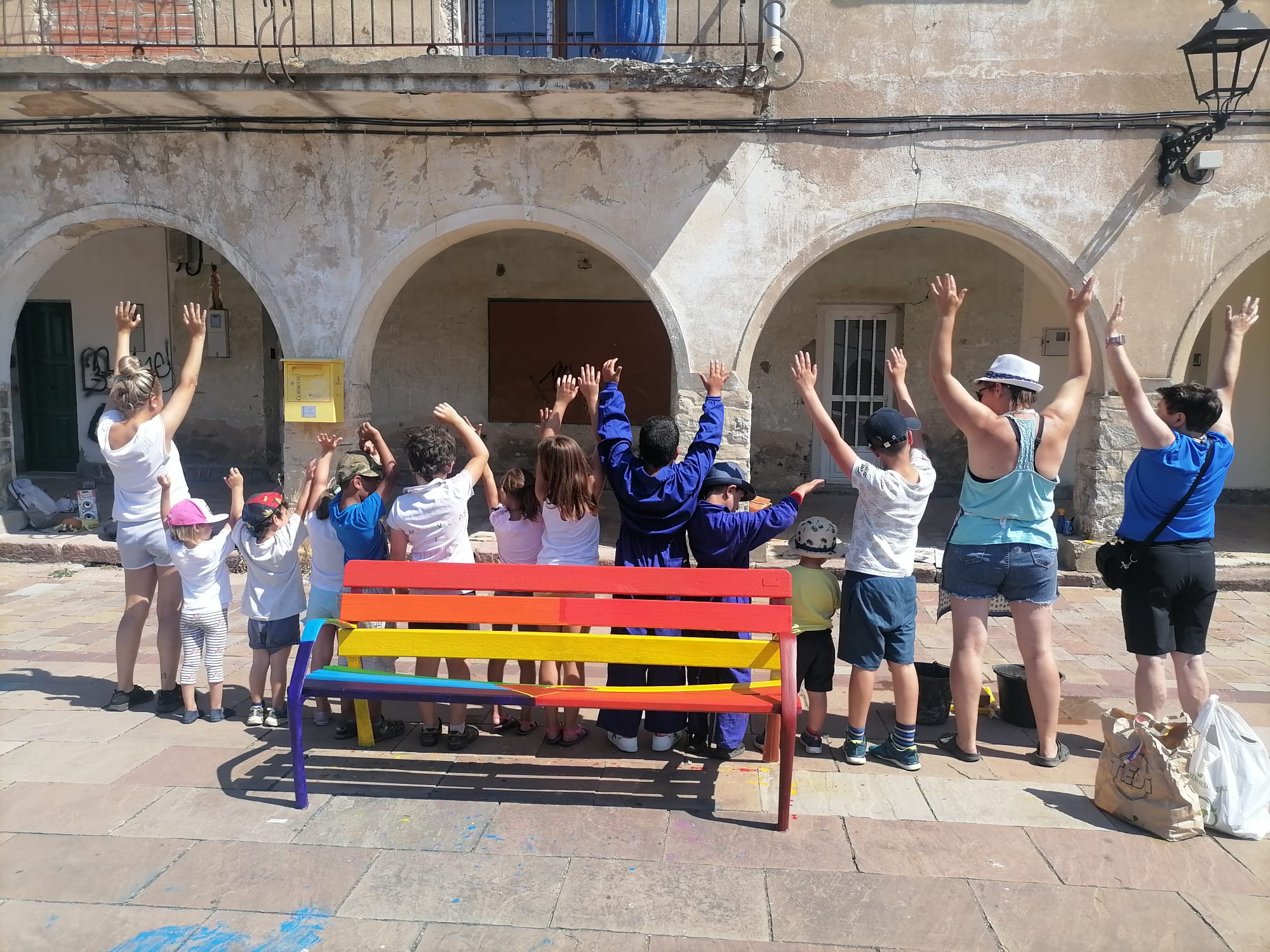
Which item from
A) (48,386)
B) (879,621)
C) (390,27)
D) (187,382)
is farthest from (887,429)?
(48,386)

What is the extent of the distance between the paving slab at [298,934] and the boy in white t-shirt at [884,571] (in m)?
2.16

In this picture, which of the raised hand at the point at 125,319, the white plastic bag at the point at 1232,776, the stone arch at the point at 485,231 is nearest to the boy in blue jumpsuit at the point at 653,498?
the white plastic bag at the point at 1232,776

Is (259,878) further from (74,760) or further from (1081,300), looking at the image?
(1081,300)

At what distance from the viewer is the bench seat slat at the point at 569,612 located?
374 centimetres

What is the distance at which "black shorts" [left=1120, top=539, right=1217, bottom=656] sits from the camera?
400 centimetres

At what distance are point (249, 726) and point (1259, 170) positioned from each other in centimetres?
841

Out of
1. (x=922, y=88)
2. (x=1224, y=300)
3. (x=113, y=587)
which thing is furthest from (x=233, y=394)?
(x=1224, y=300)

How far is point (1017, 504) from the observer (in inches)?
156

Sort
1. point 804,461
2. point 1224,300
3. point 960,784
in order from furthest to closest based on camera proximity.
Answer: point 804,461 < point 1224,300 < point 960,784

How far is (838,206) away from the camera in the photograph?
7438 mm

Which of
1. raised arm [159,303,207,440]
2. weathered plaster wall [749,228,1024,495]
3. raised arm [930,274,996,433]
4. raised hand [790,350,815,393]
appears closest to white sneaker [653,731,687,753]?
raised hand [790,350,815,393]

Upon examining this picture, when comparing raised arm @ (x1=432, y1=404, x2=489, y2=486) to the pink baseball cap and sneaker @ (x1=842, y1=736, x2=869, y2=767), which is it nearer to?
the pink baseball cap

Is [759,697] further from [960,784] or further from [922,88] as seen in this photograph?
[922,88]

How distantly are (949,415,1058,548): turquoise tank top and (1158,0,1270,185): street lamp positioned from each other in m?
4.36
